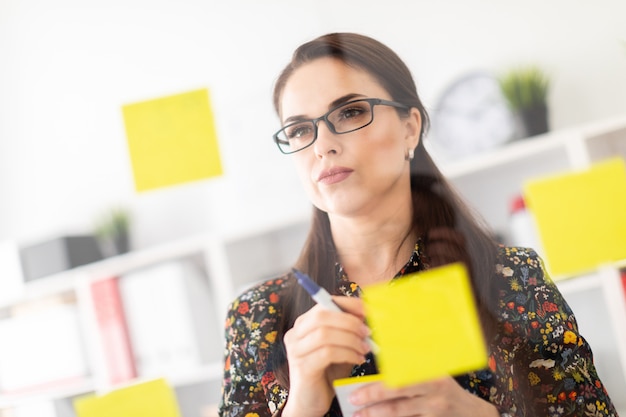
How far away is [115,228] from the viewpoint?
60 centimetres

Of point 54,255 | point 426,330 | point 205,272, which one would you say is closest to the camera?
point 426,330

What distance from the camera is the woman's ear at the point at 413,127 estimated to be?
375 mm

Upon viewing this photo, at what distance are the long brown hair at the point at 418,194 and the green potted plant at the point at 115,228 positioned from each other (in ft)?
0.75

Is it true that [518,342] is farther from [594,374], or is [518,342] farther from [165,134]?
[165,134]

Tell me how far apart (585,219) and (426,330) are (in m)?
0.10

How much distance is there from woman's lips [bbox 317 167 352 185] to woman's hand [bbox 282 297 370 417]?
2.6 inches

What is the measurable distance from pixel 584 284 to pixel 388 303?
0.12 meters

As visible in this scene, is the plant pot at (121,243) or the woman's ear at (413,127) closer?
the woman's ear at (413,127)

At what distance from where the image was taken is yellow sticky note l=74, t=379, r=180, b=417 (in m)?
0.54

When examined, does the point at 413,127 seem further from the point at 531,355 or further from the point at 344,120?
the point at 531,355

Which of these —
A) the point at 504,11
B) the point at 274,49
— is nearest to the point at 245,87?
the point at 274,49

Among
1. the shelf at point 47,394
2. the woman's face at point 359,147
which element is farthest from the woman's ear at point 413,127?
the shelf at point 47,394

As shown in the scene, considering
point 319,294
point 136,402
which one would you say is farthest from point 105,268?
point 319,294

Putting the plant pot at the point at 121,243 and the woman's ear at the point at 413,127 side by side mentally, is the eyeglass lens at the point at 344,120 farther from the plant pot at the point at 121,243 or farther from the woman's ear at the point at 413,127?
the plant pot at the point at 121,243
